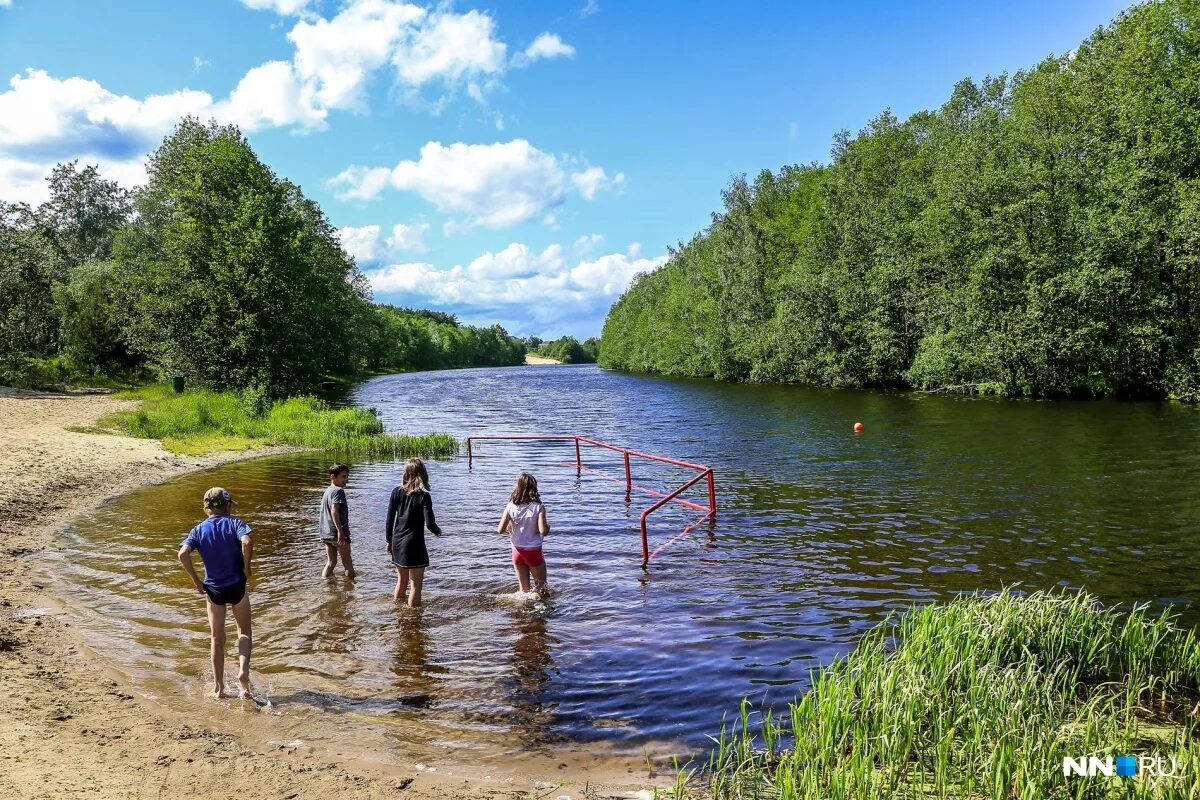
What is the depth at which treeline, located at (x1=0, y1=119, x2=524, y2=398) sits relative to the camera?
130ft

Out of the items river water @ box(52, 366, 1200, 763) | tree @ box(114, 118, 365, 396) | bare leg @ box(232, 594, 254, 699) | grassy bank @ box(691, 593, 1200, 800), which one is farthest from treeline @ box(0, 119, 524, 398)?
grassy bank @ box(691, 593, 1200, 800)

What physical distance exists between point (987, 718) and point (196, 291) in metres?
42.1

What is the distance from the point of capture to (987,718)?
19.5ft

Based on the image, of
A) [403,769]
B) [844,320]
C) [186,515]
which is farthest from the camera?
[844,320]

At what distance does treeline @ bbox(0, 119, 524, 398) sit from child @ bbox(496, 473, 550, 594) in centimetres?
3041

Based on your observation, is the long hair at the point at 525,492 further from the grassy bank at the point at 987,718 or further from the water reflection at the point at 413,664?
the grassy bank at the point at 987,718

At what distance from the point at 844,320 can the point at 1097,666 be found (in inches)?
2196

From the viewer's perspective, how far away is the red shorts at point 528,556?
1140 centimetres

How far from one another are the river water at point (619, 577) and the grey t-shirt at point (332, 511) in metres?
0.91

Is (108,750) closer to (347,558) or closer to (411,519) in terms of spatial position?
(411,519)

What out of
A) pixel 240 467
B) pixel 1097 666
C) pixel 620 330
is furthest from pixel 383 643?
pixel 620 330

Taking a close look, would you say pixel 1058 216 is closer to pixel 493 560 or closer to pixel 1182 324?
pixel 1182 324

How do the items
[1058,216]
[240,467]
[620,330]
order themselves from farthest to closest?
[620,330] → [1058,216] → [240,467]

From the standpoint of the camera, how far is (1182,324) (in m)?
37.4
